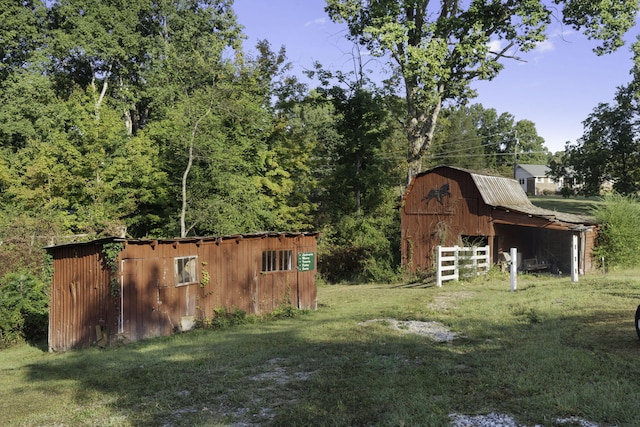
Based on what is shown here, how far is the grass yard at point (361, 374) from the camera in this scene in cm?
560

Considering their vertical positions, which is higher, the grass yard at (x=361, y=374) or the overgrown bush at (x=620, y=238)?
the overgrown bush at (x=620, y=238)

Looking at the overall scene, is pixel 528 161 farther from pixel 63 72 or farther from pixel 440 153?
pixel 63 72

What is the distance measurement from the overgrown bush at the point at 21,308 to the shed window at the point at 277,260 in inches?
280

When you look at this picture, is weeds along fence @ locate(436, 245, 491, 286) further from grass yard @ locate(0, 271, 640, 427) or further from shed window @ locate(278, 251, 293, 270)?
grass yard @ locate(0, 271, 640, 427)

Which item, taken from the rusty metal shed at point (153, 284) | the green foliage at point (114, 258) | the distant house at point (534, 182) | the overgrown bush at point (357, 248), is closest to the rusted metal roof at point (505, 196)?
the overgrown bush at point (357, 248)

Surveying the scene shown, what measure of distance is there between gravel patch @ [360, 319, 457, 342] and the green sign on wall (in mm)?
4732

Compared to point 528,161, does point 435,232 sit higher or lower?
lower

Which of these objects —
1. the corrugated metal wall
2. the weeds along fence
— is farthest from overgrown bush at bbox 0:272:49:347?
the weeds along fence

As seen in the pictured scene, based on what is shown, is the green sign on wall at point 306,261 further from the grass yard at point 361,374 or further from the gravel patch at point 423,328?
the gravel patch at point 423,328

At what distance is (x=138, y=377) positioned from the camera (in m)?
7.89

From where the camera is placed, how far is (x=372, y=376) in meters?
7.03

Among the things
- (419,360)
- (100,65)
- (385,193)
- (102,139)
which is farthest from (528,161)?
(419,360)

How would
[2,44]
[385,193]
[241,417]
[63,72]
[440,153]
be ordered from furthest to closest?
[440,153] < [63,72] < [2,44] < [385,193] < [241,417]

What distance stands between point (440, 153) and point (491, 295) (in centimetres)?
4718
